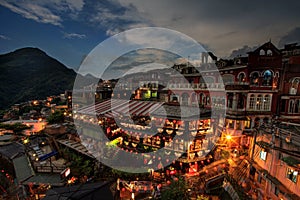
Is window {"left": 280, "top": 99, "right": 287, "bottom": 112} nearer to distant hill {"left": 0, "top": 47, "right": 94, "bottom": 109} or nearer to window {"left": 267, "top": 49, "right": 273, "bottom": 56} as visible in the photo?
window {"left": 267, "top": 49, "right": 273, "bottom": 56}

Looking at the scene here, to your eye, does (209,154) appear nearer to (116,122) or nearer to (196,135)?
(196,135)

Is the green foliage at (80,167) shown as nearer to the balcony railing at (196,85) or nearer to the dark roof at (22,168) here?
the dark roof at (22,168)

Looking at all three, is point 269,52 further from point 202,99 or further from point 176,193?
point 176,193

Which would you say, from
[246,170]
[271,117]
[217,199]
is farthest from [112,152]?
[271,117]

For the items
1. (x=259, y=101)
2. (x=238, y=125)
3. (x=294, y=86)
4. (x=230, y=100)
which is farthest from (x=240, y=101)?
(x=294, y=86)

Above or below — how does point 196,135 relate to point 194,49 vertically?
below

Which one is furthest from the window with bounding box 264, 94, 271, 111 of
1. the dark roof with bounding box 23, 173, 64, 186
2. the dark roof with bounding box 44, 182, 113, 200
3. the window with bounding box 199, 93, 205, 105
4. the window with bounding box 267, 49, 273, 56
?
the dark roof with bounding box 23, 173, 64, 186
